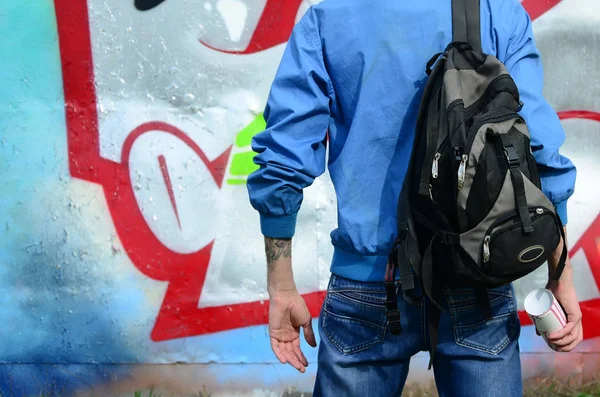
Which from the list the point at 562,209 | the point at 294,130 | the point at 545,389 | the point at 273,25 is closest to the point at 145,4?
the point at 273,25

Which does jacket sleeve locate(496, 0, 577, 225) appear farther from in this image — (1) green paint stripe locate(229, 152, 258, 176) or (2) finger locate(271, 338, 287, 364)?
(1) green paint stripe locate(229, 152, 258, 176)

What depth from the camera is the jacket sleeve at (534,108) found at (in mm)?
1755

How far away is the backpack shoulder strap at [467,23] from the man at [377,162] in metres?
0.02

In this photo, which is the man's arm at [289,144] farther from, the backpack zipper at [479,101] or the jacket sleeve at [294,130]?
the backpack zipper at [479,101]

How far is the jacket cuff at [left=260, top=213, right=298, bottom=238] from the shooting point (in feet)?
6.06

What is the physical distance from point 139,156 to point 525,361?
73.9 inches

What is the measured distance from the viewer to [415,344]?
1793mm

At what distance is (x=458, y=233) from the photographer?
1629mm

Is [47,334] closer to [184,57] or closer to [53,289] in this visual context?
[53,289]

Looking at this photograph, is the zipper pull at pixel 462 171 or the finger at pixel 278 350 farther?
the finger at pixel 278 350

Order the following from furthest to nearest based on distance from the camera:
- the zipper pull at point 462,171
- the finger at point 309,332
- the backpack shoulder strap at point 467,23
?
the finger at point 309,332 < the backpack shoulder strap at point 467,23 < the zipper pull at point 462,171

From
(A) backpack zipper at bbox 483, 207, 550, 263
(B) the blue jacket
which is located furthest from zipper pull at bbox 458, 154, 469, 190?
(B) the blue jacket

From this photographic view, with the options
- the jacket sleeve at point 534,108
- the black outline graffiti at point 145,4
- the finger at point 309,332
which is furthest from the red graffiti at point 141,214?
the jacket sleeve at point 534,108

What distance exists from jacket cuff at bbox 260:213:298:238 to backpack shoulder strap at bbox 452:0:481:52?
0.55 metres
